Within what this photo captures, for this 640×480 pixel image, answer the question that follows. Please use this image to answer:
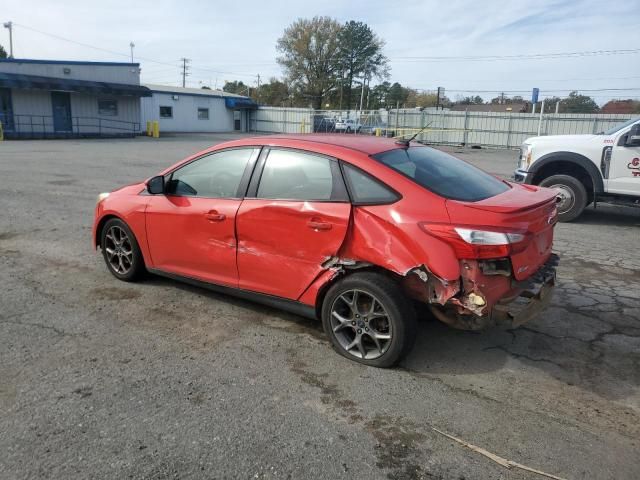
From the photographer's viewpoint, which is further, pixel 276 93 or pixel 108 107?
pixel 276 93

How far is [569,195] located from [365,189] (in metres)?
6.34

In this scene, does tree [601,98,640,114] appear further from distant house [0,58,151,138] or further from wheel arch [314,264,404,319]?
wheel arch [314,264,404,319]

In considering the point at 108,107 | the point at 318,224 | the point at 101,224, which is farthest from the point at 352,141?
the point at 108,107

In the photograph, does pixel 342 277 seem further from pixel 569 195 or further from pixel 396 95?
pixel 396 95

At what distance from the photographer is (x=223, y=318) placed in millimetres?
4402

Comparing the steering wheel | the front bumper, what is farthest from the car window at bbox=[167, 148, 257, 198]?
the front bumper

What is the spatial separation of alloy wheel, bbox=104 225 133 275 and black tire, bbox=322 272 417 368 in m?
2.44

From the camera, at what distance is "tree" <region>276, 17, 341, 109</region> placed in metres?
67.2

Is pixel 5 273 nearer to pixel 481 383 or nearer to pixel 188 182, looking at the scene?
pixel 188 182

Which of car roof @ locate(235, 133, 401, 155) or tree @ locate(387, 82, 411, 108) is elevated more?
tree @ locate(387, 82, 411, 108)

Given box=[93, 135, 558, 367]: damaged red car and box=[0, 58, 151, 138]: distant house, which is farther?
box=[0, 58, 151, 138]: distant house

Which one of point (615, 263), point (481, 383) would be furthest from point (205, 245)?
point (615, 263)

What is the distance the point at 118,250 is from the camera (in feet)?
17.1

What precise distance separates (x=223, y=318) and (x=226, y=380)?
108cm
